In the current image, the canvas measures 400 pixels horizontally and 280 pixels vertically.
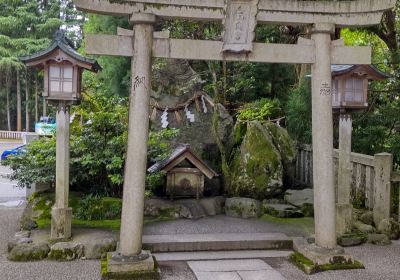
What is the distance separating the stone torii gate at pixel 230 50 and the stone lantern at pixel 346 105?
1239 mm

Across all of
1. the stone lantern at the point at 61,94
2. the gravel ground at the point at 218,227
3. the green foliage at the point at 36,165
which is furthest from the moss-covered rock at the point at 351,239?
the green foliage at the point at 36,165

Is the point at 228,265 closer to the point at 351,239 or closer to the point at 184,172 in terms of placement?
the point at 351,239

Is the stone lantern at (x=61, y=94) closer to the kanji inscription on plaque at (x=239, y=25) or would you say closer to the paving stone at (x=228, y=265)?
the paving stone at (x=228, y=265)

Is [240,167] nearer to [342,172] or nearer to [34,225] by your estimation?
[342,172]

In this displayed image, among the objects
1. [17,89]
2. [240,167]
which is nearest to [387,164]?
[240,167]

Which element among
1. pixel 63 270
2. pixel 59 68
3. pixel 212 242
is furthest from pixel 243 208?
pixel 59 68

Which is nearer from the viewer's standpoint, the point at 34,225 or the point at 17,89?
the point at 34,225

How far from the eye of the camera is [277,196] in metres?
9.32

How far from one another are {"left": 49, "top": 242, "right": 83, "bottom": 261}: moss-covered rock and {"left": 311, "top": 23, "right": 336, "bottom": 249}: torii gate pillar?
364 cm

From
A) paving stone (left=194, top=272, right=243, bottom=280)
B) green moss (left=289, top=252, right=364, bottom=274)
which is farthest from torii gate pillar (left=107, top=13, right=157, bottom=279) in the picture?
green moss (left=289, top=252, right=364, bottom=274)

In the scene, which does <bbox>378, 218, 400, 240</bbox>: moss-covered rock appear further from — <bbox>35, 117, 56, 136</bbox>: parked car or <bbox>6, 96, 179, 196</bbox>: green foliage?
<bbox>35, 117, 56, 136</bbox>: parked car

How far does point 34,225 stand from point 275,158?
5.36 m

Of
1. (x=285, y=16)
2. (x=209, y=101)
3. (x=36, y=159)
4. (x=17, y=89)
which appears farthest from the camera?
(x=17, y=89)

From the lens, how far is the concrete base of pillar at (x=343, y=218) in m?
7.01
